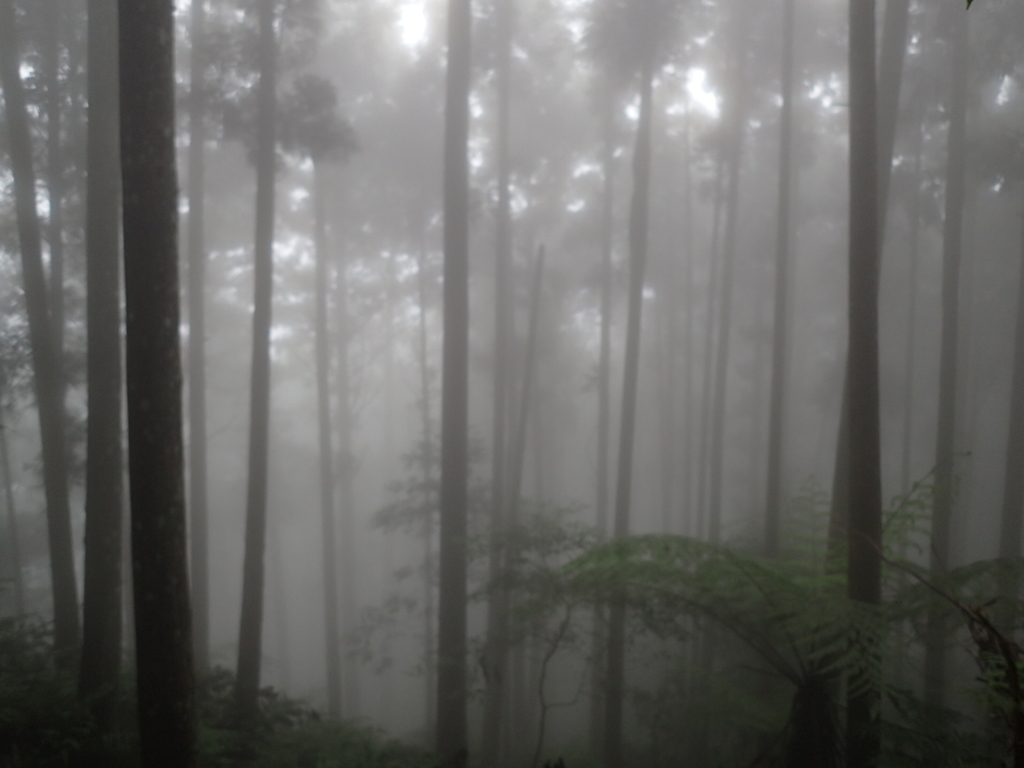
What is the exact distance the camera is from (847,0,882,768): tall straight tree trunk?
5.39m

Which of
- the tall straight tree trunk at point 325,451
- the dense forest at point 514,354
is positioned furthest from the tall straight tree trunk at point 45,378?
the tall straight tree trunk at point 325,451

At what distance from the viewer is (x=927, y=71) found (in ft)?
44.7

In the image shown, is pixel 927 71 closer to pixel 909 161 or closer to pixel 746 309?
pixel 909 161

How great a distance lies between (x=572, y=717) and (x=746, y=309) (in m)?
16.8

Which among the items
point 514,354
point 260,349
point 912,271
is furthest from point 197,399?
point 912,271

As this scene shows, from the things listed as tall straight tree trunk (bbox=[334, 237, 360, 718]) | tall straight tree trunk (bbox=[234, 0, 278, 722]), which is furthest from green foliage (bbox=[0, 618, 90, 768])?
tall straight tree trunk (bbox=[334, 237, 360, 718])

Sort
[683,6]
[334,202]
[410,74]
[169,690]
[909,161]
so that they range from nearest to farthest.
→ [169,690], [683,6], [909,161], [410,74], [334,202]

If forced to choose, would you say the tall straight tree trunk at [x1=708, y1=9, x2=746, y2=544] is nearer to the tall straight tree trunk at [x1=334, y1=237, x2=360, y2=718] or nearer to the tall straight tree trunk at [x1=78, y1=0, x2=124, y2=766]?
the tall straight tree trunk at [x1=334, y1=237, x2=360, y2=718]

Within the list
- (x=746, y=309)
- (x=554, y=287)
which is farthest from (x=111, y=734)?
(x=746, y=309)

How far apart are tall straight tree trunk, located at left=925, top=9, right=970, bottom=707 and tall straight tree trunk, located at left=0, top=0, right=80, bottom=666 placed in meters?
12.4

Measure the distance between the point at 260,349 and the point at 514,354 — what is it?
31.9 ft

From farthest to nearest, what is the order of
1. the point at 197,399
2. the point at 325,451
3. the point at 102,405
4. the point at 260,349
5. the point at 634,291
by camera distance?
the point at 325,451 → the point at 197,399 → the point at 634,291 → the point at 260,349 → the point at 102,405

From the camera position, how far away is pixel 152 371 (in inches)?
180

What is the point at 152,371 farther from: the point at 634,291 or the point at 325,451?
the point at 325,451
